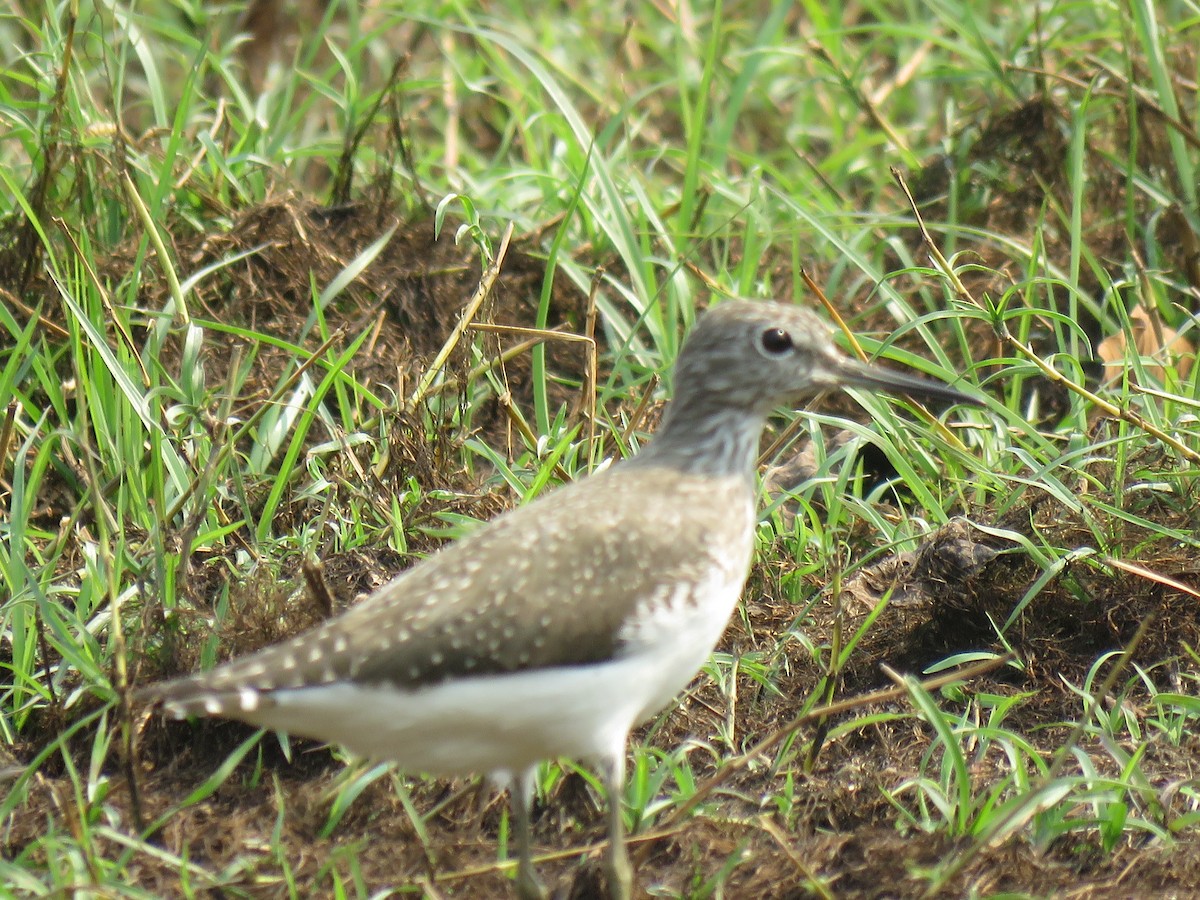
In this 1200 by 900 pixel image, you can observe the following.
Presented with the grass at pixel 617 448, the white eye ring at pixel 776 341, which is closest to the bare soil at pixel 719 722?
the grass at pixel 617 448

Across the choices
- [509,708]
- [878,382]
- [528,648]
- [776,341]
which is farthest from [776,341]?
[509,708]

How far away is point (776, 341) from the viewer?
5.27 meters

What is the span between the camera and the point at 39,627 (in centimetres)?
535

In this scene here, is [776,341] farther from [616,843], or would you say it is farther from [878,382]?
[616,843]

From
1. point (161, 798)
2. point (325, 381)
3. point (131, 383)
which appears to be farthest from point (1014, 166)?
point (161, 798)

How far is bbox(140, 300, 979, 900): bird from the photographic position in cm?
443

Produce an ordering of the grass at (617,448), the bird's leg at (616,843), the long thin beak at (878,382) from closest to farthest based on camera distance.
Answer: the bird's leg at (616,843)
the grass at (617,448)
the long thin beak at (878,382)

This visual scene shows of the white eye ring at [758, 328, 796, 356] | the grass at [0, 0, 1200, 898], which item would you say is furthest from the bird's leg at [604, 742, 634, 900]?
the white eye ring at [758, 328, 796, 356]

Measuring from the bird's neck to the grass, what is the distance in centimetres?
85

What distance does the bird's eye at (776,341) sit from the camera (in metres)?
5.26

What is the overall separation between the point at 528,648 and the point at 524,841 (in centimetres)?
65

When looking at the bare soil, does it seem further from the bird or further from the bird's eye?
the bird's eye

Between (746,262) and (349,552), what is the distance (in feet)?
8.73

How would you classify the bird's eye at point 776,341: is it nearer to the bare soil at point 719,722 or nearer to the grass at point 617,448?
the grass at point 617,448
